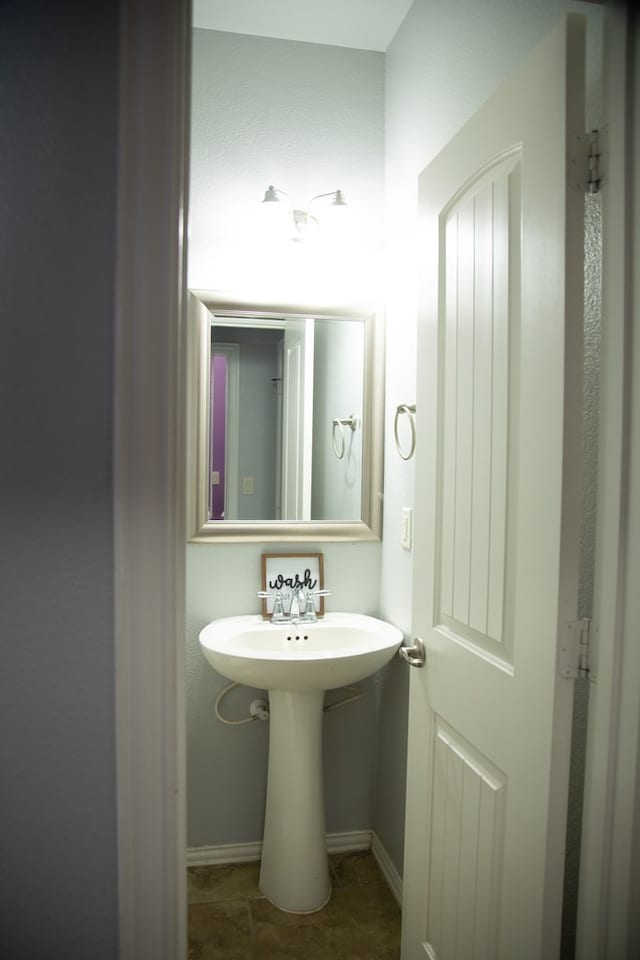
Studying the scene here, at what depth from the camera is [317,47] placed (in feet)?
6.91

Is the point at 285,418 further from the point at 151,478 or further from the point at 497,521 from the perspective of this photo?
the point at 151,478

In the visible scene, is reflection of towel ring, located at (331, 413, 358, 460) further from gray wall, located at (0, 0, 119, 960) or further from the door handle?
gray wall, located at (0, 0, 119, 960)

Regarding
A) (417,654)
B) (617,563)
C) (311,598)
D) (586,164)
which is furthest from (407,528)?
(586,164)

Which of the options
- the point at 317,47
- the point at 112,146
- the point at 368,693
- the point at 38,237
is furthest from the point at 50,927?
the point at 317,47

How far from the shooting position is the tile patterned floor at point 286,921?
5.80 ft

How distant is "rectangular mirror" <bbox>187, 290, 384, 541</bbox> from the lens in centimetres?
212

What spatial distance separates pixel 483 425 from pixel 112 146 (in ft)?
2.63

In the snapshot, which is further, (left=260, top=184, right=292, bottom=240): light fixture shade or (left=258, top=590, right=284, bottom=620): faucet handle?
(left=258, top=590, right=284, bottom=620): faucet handle

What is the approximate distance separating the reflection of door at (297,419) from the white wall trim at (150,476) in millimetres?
1492

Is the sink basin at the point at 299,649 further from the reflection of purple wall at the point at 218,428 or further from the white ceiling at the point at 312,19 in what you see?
the white ceiling at the point at 312,19

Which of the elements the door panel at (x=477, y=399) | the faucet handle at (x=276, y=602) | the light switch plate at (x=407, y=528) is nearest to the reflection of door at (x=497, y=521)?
the door panel at (x=477, y=399)

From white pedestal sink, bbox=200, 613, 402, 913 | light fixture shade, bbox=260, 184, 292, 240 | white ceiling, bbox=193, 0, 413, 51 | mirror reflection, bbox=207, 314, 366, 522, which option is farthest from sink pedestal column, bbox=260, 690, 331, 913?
white ceiling, bbox=193, 0, 413, 51

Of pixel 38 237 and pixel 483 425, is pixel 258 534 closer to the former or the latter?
pixel 483 425

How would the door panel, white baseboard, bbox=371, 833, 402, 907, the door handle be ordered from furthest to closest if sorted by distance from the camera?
1. white baseboard, bbox=371, 833, 402, 907
2. the door handle
3. the door panel
